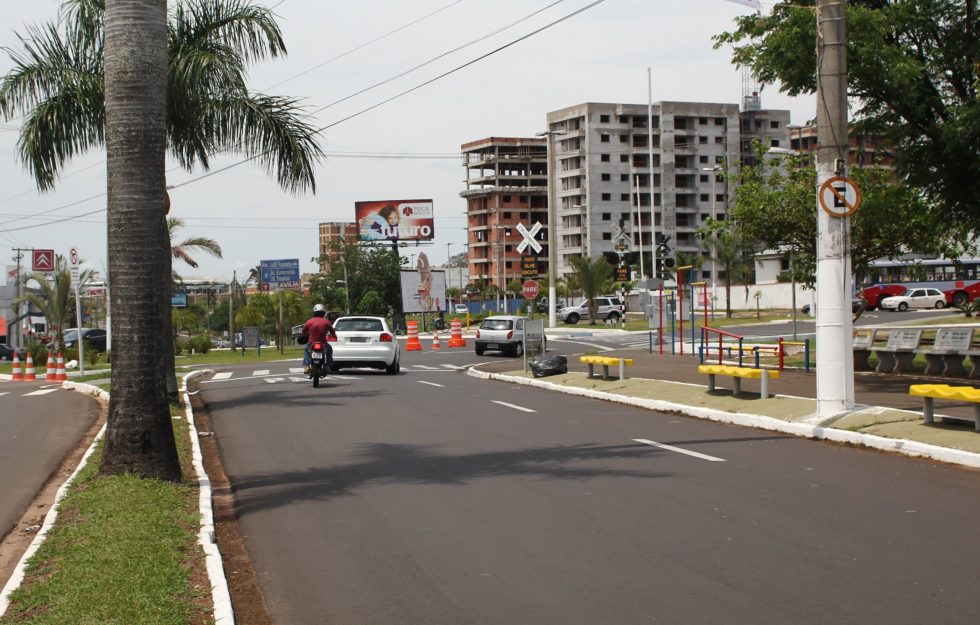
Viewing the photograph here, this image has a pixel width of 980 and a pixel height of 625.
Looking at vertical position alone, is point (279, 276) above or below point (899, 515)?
above

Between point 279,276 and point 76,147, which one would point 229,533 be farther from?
point 279,276

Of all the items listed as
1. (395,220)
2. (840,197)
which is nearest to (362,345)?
(840,197)

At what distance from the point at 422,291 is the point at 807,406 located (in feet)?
187

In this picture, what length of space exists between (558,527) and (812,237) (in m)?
16.6

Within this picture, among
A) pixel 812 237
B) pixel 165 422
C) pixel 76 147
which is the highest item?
pixel 76 147

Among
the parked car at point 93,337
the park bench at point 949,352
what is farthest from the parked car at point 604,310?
the park bench at point 949,352

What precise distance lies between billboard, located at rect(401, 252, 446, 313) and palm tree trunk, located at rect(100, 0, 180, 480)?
2326 inches

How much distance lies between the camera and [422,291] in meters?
69.8

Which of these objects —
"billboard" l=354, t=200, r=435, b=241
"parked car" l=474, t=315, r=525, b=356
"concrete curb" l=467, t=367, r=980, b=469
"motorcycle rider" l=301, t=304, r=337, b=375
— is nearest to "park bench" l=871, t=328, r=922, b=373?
"concrete curb" l=467, t=367, r=980, b=469

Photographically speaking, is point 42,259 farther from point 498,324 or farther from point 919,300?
point 919,300

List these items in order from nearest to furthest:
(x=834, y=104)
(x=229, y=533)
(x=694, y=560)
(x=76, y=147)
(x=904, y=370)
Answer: (x=694, y=560)
(x=229, y=533)
(x=834, y=104)
(x=76, y=147)
(x=904, y=370)

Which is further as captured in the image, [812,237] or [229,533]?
[812,237]

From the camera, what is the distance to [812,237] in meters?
22.2

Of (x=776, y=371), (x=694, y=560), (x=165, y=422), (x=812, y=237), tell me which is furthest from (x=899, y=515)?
(x=812, y=237)
